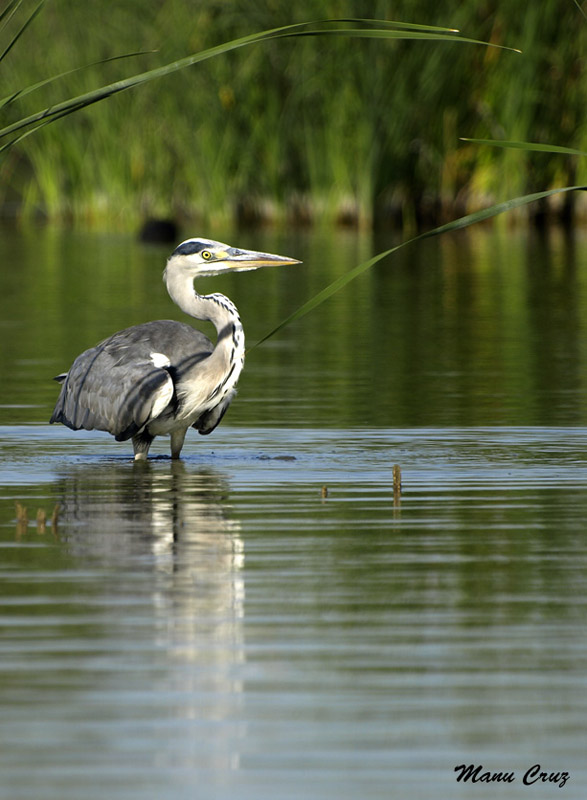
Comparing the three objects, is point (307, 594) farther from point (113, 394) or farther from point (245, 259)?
point (245, 259)

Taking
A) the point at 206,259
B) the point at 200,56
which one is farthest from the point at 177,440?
the point at 200,56

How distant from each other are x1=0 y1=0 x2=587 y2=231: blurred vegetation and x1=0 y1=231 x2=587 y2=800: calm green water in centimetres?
1694

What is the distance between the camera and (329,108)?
2973 centimetres

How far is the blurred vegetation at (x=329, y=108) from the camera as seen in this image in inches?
1155

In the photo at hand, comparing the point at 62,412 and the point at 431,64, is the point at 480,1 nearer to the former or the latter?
the point at 431,64

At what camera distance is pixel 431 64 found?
29359mm

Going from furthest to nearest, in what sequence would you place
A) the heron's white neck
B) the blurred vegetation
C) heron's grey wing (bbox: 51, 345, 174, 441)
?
the blurred vegetation < the heron's white neck < heron's grey wing (bbox: 51, 345, 174, 441)

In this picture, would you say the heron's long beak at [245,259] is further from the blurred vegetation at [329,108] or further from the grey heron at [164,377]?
the blurred vegetation at [329,108]

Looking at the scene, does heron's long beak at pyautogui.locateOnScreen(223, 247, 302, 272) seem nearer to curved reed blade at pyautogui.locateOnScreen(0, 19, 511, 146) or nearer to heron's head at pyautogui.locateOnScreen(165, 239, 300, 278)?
heron's head at pyautogui.locateOnScreen(165, 239, 300, 278)

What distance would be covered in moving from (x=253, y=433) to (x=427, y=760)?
6.09 metres

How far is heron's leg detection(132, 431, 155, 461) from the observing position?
9.26m

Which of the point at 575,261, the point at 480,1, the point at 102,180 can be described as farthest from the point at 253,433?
→ the point at 102,180

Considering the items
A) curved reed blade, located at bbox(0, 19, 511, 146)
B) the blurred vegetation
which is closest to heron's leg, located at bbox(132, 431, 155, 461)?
curved reed blade, located at bbox(0, 19, 511, 146)

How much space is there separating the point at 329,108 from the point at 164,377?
21229mm
